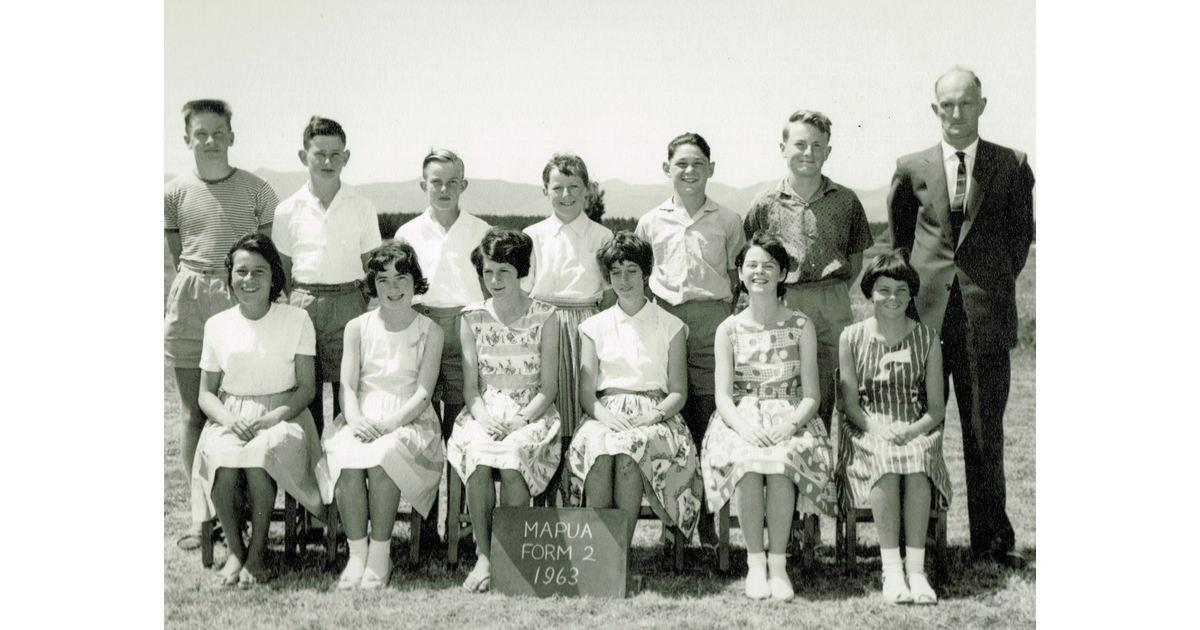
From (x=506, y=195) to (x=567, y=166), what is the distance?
717mm

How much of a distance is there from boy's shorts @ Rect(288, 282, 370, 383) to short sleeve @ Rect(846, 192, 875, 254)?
7.29 ft

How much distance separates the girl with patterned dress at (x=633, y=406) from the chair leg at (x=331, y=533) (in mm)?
978

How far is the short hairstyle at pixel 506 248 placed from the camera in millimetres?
4102

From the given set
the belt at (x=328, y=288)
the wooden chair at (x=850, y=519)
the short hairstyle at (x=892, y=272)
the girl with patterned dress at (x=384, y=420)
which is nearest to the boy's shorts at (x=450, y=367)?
the girl with patterned dress at (x=384, y=420)

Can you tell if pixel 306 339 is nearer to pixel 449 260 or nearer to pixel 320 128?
pixel 449 260

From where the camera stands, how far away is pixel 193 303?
14.7 feet

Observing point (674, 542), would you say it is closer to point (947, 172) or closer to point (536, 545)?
point (536, 545)

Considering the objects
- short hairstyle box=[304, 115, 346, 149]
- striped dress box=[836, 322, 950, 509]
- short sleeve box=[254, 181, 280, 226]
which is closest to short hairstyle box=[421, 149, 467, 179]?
short hairstyle box=[304, 115, 346, 149]

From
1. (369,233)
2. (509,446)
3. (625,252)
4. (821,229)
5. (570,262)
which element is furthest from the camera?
(369,233)

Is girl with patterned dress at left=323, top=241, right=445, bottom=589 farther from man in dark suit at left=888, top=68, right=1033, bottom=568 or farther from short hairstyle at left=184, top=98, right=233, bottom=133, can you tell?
man in dark suit at left=888, top=68, right=1033, bottom=568

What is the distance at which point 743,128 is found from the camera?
15.3 feet

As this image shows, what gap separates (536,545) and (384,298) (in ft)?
3.99

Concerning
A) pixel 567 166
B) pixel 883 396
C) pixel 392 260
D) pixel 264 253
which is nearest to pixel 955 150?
pixel 883 396

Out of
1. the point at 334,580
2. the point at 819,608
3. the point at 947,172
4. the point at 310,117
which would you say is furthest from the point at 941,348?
the point at 310,117
